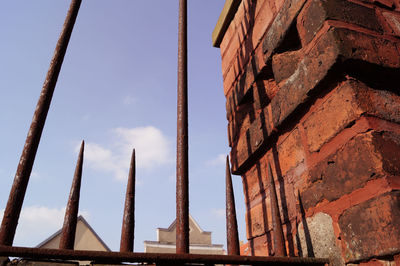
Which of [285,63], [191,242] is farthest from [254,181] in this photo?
[191,242]

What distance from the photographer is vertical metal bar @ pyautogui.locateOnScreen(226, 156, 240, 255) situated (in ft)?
4.20

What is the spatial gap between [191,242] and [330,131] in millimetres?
13695

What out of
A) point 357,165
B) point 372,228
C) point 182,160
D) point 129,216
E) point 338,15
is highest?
point 338,15

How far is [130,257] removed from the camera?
94 centimetres

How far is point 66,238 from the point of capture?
1081 millimetres

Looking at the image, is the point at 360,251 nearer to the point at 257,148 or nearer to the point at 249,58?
the point at 257,148

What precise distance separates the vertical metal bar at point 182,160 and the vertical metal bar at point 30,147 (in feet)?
2.03

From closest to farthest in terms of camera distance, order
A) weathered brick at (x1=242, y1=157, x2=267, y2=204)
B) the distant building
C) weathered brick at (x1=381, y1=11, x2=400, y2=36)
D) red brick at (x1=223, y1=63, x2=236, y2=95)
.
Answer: weathered brick at (x1=381, y1=11, x2=400, y2=36) → weathered brick at (x1=242, y1=157, x2=267, y2=204) → red brick at (x1=223, y1=63, x2=236, y2=95) → the distant building

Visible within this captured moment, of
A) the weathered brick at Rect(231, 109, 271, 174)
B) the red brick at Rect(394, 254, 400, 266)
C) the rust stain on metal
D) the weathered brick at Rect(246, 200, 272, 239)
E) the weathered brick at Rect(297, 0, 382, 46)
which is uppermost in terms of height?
the weathered brick at Rect(297, 0, 382, 46)

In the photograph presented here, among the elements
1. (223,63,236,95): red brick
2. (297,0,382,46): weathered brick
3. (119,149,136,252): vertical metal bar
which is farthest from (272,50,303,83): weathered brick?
(119,149,136,252): vertical metal bar

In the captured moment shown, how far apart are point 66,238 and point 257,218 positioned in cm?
119

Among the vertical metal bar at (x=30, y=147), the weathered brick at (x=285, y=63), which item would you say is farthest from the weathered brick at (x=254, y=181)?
the vertical metal bar at (x=30, y=147)

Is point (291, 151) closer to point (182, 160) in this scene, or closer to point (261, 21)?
point (182, 160)

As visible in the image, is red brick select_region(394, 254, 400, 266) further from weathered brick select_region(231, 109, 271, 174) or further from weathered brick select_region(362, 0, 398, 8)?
weathered brick select_region(362, 0, 398, 8)
